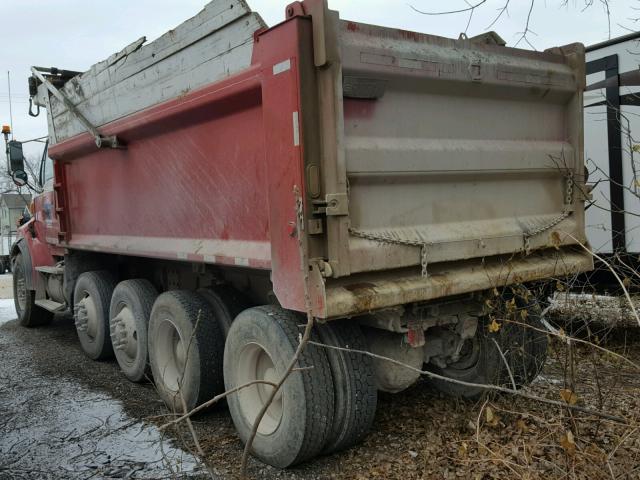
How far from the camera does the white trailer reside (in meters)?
5.48

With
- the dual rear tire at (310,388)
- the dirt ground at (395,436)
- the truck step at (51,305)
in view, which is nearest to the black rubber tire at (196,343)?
the dirt ground at (395,436)

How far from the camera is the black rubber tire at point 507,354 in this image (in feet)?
13.3

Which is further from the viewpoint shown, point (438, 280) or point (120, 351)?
point (120, 351)

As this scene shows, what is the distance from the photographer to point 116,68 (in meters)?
4.92

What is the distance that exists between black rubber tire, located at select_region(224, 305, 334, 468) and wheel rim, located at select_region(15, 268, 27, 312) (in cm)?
586

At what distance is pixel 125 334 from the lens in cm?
532

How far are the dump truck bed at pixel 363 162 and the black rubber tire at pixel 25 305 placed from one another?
13.9 feet

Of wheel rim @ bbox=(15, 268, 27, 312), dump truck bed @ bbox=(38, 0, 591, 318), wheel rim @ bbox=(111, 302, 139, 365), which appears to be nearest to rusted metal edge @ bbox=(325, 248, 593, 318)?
dump truck bed @ bbox=(38, 0, 591, 318)

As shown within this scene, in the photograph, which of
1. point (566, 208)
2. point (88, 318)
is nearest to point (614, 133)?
point (566, 208)

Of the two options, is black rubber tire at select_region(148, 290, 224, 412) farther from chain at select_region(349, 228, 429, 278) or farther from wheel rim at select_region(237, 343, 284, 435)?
chain at select_region(349, 228, 429, 278)

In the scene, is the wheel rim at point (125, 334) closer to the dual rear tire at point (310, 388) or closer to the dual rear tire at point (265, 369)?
the dual rear tire at point (265, 369)

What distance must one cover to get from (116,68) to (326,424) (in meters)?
3.41

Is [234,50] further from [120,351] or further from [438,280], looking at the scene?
[120,351]

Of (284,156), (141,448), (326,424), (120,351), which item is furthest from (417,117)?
(120,351)
